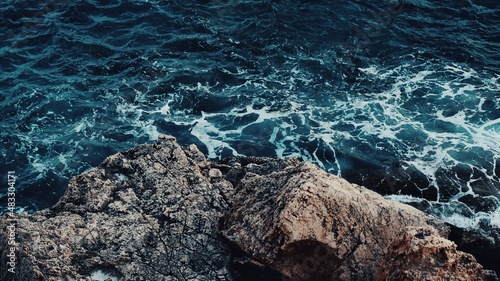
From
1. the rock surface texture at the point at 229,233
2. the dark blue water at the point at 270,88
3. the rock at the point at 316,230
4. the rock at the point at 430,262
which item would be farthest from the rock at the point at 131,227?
the dark blue water at the point at 270,88

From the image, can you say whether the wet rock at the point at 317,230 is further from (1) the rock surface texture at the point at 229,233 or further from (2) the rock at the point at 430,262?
(2) the rock at the point at 430,262

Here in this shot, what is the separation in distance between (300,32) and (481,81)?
24.5 ft

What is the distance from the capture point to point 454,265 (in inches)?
347

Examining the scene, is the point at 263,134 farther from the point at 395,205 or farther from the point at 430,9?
the point at 430,9

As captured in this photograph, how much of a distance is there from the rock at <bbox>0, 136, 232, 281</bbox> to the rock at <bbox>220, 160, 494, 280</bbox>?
0.87 metres

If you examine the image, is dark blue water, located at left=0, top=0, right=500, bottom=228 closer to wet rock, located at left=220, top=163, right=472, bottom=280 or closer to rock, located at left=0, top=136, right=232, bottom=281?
rock, located at left=0, top=136, right=232, bottom=281

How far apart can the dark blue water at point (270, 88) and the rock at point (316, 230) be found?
609cm

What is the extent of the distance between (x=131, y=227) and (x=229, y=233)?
209cm

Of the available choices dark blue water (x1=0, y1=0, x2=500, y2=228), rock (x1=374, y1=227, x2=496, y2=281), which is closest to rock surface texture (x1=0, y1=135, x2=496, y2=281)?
rock (x1=374, y1=227, x2=496, y2=281)

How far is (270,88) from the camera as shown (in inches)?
832

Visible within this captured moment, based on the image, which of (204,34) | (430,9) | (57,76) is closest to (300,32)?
(204,34)

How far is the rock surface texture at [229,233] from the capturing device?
9.86 meters

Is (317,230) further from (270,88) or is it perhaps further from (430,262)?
(270,88)

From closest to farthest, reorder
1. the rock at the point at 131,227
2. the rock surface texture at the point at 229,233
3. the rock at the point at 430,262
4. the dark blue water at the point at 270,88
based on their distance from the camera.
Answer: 1. the rock at the point at 430,262
2. the rock surface texture at the point at 229,233
3. the rock at the point at 131,227
4. the dark blue water at the point at 270,88
